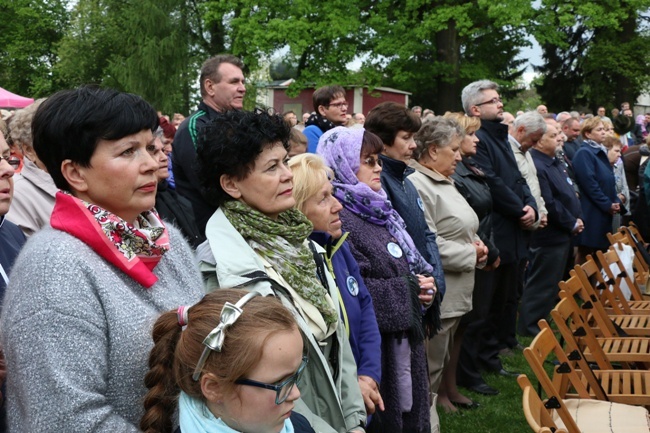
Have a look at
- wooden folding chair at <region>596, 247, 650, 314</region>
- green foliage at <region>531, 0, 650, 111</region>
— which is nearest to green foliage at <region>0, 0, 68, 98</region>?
green foliage at <region>531, 0, 650, 111</region>

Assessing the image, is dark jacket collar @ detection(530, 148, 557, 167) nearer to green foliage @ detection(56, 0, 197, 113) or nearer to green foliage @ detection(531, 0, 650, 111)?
green foliage @ detection(531, 0, 650, 111)

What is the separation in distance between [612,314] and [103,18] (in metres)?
35.0

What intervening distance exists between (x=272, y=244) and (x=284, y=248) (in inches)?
1.8

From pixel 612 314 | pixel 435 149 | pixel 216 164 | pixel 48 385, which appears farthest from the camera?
pixel 612 314

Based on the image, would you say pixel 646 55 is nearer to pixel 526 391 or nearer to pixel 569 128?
pixel 569 128

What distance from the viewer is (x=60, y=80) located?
4016 cm

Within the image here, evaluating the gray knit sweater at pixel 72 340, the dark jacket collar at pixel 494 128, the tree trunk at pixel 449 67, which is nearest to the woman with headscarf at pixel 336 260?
the gray knit sweater at pixel 72 340

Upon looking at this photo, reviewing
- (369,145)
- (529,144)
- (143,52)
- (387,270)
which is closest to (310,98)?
(143,52)

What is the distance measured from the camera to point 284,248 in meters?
2.88

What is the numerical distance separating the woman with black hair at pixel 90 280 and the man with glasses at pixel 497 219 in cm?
451

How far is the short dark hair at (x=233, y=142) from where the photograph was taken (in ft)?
9.61

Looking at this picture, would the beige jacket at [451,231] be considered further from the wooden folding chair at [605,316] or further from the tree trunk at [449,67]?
the tree trunk at [449,67]

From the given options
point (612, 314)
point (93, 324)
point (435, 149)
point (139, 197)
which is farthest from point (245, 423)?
point (612, 314)

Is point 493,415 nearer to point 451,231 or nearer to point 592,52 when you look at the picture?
point 451,231
